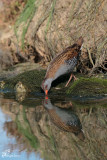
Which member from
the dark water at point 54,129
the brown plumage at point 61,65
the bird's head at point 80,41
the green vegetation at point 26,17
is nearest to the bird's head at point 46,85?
the brown plumage at point 61,65

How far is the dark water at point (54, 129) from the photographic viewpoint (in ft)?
13.8

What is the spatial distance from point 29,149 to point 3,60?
762cm

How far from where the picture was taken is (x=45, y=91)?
802 centimetres

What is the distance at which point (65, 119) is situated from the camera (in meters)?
5.72

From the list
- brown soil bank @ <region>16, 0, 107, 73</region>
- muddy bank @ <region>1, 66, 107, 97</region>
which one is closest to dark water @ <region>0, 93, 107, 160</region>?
muddy bank @ <region>1, 66, 107, 97</region>

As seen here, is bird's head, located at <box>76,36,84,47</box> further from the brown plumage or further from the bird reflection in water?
the bird reflection in water

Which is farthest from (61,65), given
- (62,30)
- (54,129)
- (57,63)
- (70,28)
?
(54,129)

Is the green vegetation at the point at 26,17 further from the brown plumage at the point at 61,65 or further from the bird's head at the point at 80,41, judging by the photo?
the brown plumage at the point at 61,65

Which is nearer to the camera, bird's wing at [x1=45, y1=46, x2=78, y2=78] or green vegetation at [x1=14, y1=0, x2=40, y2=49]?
bird's wing at [x1=45, y1=46, x2=78, y2=78]

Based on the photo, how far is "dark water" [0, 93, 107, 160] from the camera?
4.20 meters

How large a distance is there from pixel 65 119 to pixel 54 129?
0.63 meters

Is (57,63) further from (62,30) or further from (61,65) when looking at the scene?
(62,30)

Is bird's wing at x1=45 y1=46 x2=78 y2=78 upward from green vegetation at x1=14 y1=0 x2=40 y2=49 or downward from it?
downward

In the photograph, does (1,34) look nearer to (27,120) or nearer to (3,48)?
(3,48)
